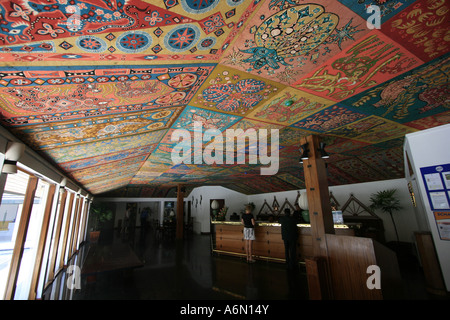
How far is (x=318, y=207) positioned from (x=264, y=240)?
266 cm

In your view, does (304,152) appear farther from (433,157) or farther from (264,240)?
(264,240)

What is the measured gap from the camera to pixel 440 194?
3.54m

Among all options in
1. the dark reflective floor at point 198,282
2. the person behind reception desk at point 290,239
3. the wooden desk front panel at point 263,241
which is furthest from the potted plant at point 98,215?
the person behind reception desk at point 290,239

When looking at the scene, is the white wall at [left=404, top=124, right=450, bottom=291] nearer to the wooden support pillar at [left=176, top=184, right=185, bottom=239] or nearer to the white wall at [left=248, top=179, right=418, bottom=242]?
the white wall at [left=248, top=179, right=418, bottom=242]

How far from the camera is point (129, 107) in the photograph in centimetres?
237

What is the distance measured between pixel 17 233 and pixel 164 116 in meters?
2.83

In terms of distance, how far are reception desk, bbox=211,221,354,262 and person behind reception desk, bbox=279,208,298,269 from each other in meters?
0.26

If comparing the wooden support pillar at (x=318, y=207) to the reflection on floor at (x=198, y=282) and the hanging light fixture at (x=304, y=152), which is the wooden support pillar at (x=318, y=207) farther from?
the reflection on floor at (x=198, y=282)

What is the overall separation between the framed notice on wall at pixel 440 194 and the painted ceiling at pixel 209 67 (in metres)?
0.89

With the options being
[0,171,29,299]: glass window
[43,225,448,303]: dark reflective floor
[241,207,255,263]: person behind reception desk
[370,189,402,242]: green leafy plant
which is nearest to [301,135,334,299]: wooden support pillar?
[43,225,448,303]: dark reflective floor

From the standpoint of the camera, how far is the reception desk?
16.3 ft

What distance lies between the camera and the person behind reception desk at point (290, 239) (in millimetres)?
4828

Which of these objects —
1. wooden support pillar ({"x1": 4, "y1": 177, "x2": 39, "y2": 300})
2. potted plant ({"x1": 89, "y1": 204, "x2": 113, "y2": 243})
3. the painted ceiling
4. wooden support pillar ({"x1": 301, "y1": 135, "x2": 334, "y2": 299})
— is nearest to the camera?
the painted ceiling
